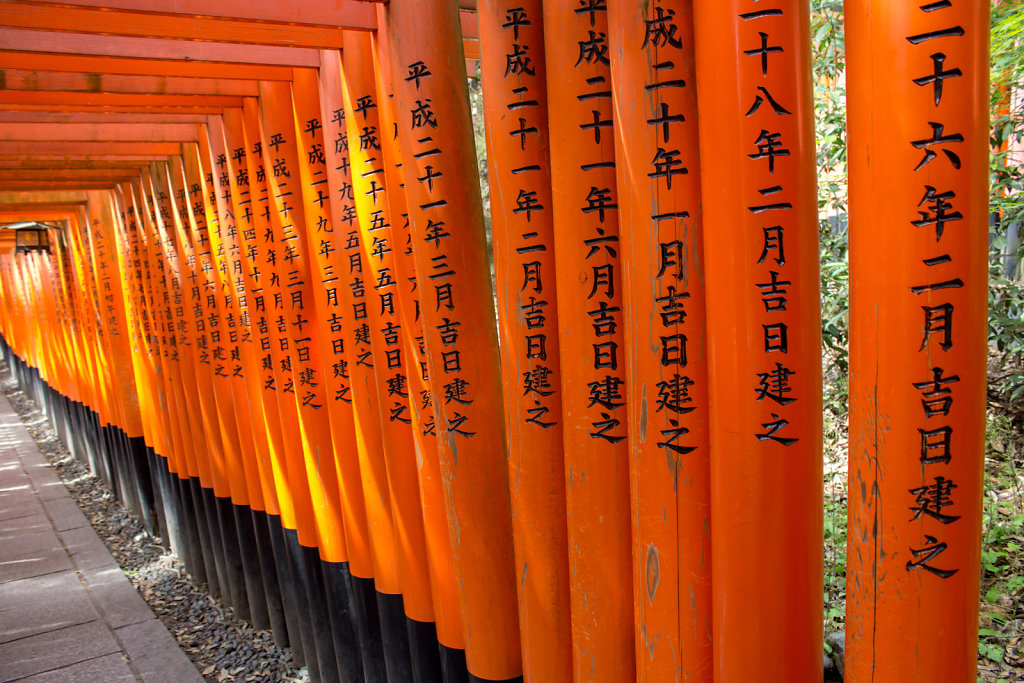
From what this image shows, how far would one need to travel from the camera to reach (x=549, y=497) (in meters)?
2.71

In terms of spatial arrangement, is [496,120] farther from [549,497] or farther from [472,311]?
[549,497]

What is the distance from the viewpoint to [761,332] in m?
1.95

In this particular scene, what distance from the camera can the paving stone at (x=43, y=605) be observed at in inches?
250

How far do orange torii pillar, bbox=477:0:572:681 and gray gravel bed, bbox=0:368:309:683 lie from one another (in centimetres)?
323

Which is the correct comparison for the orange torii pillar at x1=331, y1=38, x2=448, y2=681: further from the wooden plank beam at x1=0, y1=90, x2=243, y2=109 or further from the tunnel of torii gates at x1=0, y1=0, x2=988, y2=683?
the wooden plank beam at x1=0, y1=90, x2=243, y2=109

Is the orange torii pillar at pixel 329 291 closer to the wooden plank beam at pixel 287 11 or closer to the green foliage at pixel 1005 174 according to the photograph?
the wooden plank beam at pixel 287 11

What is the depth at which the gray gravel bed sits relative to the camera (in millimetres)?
5578

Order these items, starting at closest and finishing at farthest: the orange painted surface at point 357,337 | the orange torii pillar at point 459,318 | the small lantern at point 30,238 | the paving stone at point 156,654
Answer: the orange torii pillar at point 459,318 → the orange painted surface at point 357,337 → the paving stone at point 156,654 → the small lantern at point 30,238

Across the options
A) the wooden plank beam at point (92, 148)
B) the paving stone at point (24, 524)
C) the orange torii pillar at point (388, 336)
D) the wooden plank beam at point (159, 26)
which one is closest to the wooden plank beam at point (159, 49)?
the wooden plank beam at point (159, 26)

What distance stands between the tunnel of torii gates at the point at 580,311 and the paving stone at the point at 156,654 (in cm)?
120

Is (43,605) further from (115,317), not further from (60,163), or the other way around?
(60,163)

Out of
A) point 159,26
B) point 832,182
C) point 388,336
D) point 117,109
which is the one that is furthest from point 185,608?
point 832,182

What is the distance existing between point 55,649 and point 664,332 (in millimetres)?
6089

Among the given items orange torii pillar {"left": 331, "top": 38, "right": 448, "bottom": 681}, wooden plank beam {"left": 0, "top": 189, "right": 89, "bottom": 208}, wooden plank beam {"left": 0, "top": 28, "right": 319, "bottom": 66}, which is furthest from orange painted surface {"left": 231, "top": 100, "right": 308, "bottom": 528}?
wooden plank beam {"left": 0, "top": 189, "right": 89, "bottom": 208}
